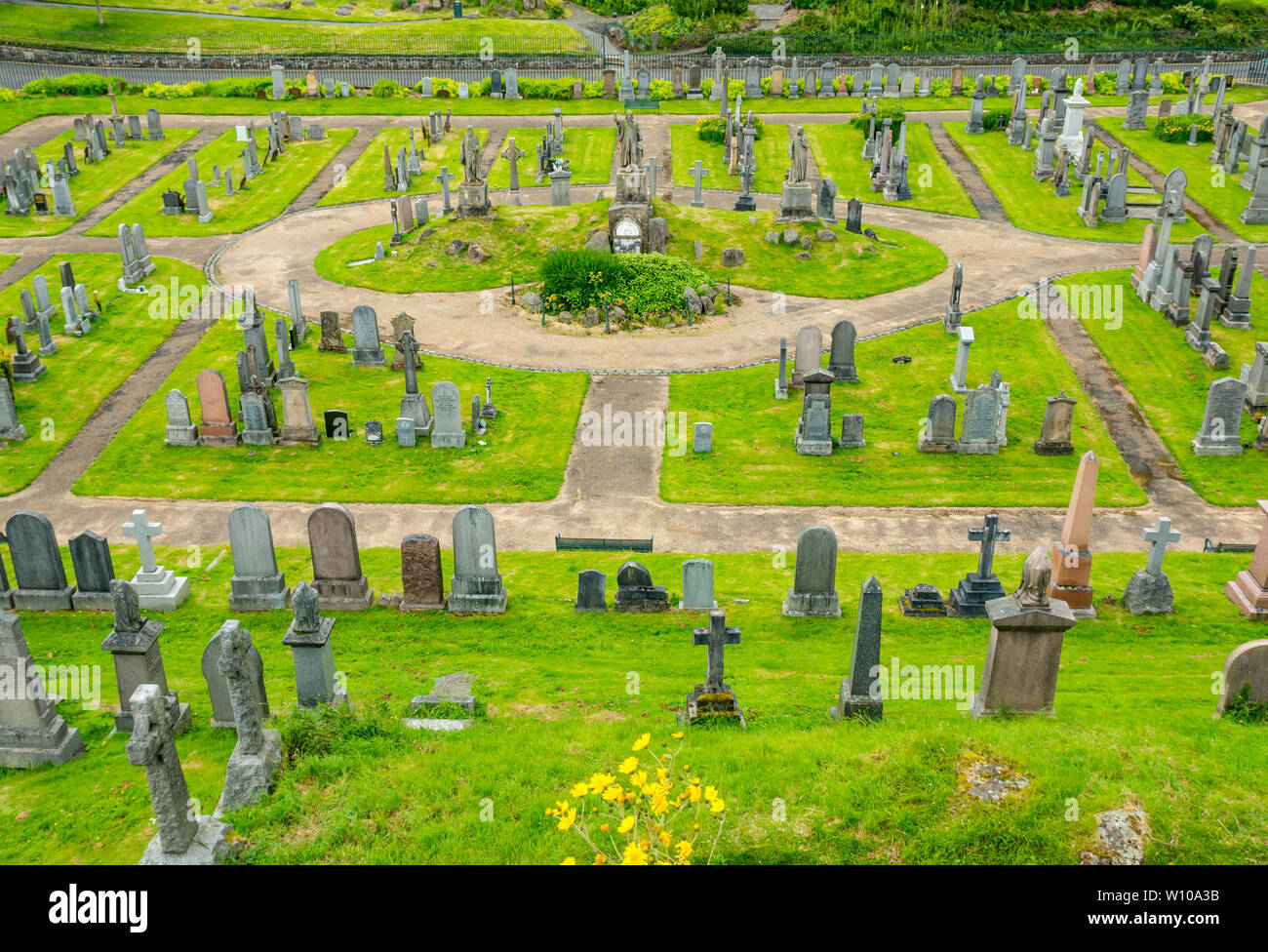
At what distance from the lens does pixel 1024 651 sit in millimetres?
12836

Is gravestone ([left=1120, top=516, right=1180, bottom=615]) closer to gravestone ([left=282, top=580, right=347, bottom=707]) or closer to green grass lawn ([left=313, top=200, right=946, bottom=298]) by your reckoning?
gravestone ([left=282, top=580, right=347, bottom=707])

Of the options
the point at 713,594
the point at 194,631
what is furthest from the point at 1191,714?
the point at 194,631

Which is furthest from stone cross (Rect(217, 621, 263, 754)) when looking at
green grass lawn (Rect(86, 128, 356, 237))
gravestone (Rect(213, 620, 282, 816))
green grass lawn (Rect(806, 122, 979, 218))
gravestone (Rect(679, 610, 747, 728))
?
green grass lawn (Rect(806, 122, 979, 218))

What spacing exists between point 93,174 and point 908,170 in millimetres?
32555

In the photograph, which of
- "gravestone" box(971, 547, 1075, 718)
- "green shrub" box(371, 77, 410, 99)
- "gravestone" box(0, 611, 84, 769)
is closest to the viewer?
"gravestone" box(0, 611, 84, 769)

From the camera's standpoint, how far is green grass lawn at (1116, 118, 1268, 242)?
36469mm

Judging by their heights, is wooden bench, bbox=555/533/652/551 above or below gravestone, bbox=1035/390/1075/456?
below

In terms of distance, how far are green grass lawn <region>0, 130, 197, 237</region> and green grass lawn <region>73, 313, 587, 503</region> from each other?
15.6 metres

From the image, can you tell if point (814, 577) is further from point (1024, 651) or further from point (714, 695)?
point (1024, 651)

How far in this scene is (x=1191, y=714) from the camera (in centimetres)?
1303

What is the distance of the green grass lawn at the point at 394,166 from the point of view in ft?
137

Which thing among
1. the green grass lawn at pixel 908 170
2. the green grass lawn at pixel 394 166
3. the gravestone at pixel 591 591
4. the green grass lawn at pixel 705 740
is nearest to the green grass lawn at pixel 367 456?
the green grass lawn at pixel 705 740

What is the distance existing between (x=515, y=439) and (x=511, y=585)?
616 centimetres

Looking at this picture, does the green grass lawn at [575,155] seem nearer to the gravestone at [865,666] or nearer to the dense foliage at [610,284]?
the dense foliage at [610,284]
